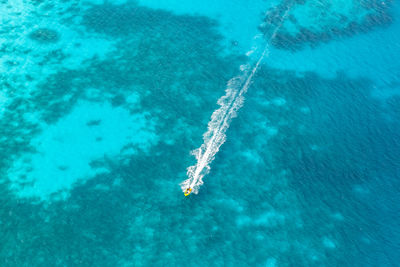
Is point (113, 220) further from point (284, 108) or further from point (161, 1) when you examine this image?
point (161, 1)

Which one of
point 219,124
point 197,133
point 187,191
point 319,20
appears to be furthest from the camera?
point 319,20

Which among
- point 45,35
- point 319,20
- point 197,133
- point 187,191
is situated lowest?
point 45,35

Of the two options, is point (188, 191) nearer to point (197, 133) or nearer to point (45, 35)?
point (197, 133)

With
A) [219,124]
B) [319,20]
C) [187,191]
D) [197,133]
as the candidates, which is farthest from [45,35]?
[319,20]

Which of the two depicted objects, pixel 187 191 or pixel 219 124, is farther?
pixel 219 124

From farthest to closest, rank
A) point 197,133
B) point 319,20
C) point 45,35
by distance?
point 319,20 → point 45,35 → point 197,133

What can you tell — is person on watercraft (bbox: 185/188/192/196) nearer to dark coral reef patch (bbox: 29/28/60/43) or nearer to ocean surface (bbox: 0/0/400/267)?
ocean surface (bbox: 0/0/400/267)

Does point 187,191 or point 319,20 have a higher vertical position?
point 319,20
